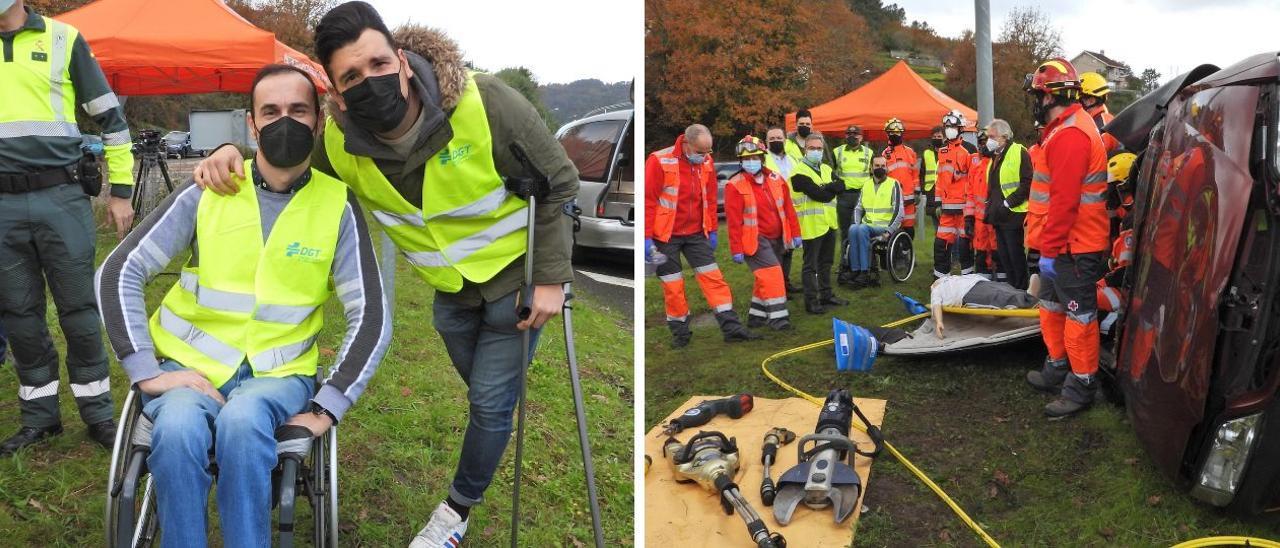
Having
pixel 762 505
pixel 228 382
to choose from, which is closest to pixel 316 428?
pixel 228 382

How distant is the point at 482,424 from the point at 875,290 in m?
6.81

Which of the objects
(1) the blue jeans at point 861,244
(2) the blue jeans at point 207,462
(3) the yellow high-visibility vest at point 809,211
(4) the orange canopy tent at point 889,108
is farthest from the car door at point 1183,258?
(4) the orange canopy tent at point 889,108

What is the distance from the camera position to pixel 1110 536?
366 cm

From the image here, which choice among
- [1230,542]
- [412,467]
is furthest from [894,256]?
[412,467]

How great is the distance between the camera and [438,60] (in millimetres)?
2670

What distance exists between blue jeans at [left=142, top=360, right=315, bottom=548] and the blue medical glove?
3.98 metres

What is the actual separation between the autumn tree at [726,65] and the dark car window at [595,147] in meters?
10.8

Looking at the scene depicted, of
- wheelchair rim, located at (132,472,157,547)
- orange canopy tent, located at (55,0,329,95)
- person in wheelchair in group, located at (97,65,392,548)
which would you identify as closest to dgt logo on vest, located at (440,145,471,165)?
person in wheelchair in group, located at (97,65,392,548)

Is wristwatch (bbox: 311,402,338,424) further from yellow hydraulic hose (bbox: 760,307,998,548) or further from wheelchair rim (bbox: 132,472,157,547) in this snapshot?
yellow hydraulic hose (bbox: 760,307,998,548)

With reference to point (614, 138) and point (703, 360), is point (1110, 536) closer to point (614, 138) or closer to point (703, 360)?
point (703, 360)

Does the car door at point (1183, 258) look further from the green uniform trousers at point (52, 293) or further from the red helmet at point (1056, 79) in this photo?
the green uniform trousers at point (52, 293)

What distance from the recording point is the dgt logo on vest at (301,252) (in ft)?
8.61

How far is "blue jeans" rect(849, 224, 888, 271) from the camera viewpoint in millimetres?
9289

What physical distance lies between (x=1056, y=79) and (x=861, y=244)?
452cm
